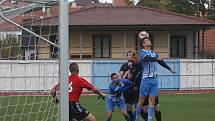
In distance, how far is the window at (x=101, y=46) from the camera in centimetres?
4534

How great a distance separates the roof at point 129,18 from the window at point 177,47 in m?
2.35

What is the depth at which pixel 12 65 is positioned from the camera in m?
32.3

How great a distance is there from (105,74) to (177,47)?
13.0 m

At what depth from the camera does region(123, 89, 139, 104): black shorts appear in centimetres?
1384

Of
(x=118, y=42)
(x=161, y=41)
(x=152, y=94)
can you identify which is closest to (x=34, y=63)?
(x=118, y=42)

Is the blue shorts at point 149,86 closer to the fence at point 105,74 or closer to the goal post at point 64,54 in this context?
the goal post at point 64,54

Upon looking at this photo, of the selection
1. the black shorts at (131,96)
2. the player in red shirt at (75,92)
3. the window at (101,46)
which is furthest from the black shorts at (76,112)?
the window at (101,46)

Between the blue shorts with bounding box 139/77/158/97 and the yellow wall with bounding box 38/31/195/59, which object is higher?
the yellow wall with bounding box 38/31/195/59

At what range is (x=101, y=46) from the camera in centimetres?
4544

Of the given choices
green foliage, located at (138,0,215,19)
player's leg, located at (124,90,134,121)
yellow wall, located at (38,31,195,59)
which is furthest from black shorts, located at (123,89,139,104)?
green foliage, located at (138,0,215,19)

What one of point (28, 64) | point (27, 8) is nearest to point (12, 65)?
point (28, 64)

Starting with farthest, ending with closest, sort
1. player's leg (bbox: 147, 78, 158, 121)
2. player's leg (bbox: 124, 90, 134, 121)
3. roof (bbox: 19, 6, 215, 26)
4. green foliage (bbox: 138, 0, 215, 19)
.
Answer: green foliage (bbox: 138, 0, 215, 19), roof (bbox: 19, 6, 215, 26), player's leg (bbox: 124, 90, 134, 121), player's leg (bbox: 147, 78, 158, 121)

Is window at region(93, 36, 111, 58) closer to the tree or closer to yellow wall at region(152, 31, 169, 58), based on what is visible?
yellow wall at region(152, 31, 169, 58)

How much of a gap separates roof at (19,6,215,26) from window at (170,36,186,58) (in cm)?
235
